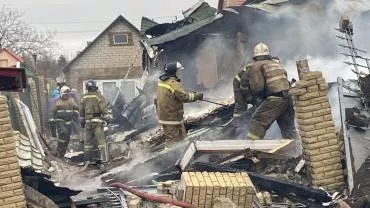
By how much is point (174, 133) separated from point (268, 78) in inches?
68.3

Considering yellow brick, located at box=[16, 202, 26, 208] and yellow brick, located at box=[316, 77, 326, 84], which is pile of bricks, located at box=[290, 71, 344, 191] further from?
yellow brick, located at box=[16, 202, 26, 208]

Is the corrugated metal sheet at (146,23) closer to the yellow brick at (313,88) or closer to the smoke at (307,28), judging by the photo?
the smoke at (307,28)

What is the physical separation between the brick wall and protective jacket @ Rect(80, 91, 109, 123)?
18.5ft

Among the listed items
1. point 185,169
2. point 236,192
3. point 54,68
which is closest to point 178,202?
point 236,192

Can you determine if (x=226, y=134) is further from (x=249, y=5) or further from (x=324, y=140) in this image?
(x=249, y=5)

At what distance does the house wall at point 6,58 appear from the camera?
1082 centimetres

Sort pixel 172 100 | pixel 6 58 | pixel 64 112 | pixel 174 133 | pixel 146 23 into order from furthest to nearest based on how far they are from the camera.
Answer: pixel 146 23, pixel 64 112, pixel 6 58, pixel 174 133, pixel 172 100

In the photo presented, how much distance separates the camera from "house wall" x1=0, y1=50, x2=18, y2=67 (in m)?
10.8

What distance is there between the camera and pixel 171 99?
364 inches

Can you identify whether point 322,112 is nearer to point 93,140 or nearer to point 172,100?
point 172,100

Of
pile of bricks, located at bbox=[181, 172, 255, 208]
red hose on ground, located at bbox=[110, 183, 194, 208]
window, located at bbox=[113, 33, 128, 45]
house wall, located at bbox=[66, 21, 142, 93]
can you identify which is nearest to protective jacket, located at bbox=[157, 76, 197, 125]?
red hose on ground, located at bbox=[110, 183, 194, 208]

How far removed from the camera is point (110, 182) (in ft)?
27.5

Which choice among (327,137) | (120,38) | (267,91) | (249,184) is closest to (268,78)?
A: (267,91)

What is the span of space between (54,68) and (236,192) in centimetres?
5389
